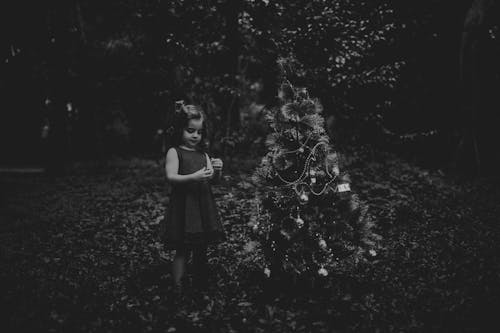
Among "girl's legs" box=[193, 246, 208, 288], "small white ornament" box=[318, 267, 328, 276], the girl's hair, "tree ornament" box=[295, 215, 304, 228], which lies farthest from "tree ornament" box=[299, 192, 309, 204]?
the girl's hair

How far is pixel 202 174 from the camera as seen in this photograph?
4.34 metres

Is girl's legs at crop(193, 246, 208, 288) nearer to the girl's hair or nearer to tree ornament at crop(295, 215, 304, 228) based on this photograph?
tree ornament at crop(295, 215, 304, 228)

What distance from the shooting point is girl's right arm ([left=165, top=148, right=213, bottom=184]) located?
432cm

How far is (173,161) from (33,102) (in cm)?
1492

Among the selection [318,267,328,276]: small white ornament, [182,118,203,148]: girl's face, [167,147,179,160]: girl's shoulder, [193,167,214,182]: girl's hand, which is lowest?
[318,267,328,276]: small white ornament

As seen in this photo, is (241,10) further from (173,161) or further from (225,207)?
(173,161)

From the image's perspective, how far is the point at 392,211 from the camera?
8.34 metres

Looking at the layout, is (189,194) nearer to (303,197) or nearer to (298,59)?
(303,197)

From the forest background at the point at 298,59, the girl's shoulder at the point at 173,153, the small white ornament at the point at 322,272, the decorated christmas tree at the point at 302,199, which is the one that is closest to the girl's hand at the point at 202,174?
the girl's shoulder at the point at 173,153

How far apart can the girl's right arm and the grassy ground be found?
1.19 metres

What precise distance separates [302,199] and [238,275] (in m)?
1.50

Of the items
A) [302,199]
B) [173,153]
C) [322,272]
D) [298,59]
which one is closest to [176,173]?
[173,153]

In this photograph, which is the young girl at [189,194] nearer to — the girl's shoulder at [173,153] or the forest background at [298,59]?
the girl's shoulder at [173,153]

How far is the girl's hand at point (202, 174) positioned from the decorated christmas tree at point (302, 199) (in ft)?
2.39
